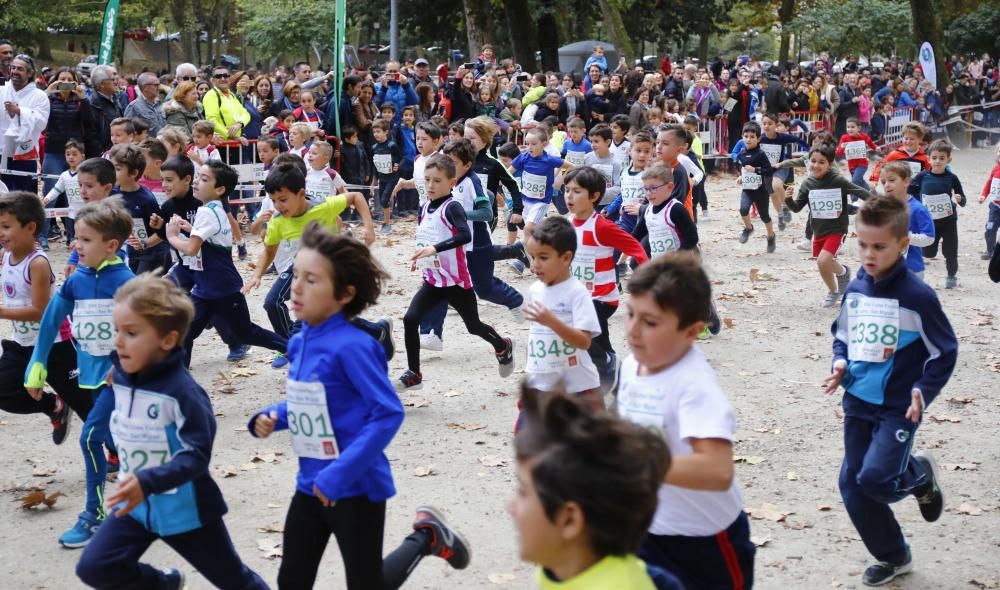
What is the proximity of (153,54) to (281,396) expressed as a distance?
5823cm

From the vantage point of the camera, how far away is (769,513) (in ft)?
20.5

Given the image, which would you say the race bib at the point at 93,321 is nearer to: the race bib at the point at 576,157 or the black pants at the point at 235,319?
the black pants at the point at 235,319

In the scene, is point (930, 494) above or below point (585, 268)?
below

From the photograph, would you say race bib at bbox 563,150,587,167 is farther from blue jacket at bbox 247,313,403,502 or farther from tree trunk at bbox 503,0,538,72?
tree trunk at bbox 503,0,538,72

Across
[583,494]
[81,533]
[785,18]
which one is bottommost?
[81,533]

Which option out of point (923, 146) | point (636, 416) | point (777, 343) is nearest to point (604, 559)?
point (636, 416)

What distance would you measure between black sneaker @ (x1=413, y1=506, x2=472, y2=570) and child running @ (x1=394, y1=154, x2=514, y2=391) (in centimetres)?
331

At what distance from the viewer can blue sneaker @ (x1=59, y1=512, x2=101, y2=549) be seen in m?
5.81

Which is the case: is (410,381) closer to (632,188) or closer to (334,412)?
(632,188)

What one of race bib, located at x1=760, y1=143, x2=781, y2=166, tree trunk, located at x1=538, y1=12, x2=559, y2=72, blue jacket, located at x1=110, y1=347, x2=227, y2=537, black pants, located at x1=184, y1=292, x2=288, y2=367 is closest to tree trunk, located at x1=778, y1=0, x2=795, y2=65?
tree trunk, located at x1=538, y1=12, x2=559, y2=72

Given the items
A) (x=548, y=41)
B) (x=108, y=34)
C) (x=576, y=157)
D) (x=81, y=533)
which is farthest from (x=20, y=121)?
(x=548, y=41)

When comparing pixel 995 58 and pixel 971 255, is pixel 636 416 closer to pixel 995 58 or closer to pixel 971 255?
pixel 971 255

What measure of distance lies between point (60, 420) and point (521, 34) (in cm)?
2856

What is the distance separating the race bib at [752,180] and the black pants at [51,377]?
983 centimetres
